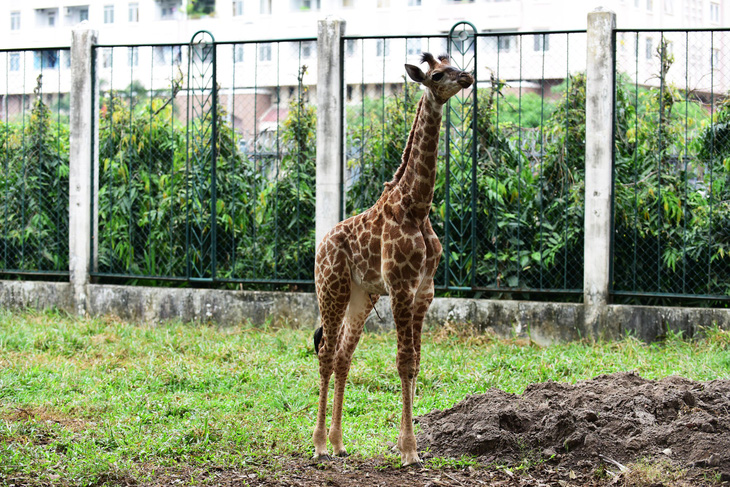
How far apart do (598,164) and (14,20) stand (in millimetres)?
44313

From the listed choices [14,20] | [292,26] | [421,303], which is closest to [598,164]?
[421,303]

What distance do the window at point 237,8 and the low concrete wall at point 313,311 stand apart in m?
33.0

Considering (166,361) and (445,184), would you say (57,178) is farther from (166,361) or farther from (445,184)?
(445,184)

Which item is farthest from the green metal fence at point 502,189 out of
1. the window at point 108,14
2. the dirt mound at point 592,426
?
the window at point 108,14

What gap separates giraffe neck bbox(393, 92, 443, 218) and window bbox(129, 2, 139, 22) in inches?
1614

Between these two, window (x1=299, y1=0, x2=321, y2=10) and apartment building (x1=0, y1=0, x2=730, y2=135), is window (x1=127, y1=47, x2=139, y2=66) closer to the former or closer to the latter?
apartment building (x1=0, y1=0, x2=730, y2=135)

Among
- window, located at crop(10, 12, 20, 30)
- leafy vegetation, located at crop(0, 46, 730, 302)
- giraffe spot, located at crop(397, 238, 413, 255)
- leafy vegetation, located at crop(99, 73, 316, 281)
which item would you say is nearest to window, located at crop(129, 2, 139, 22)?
window, located at crop(10, 12, 20, 30)

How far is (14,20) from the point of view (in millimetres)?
45031

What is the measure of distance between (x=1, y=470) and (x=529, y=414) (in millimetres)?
3311

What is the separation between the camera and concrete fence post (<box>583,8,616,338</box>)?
8445mm

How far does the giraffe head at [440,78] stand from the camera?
4535 mm

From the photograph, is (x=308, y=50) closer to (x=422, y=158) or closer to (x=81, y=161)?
(x=81, y=161)

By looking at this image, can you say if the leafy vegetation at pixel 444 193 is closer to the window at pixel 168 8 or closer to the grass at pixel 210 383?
the grass at pixel 210 383

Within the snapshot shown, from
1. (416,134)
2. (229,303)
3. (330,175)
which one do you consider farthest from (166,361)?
(416,134)
